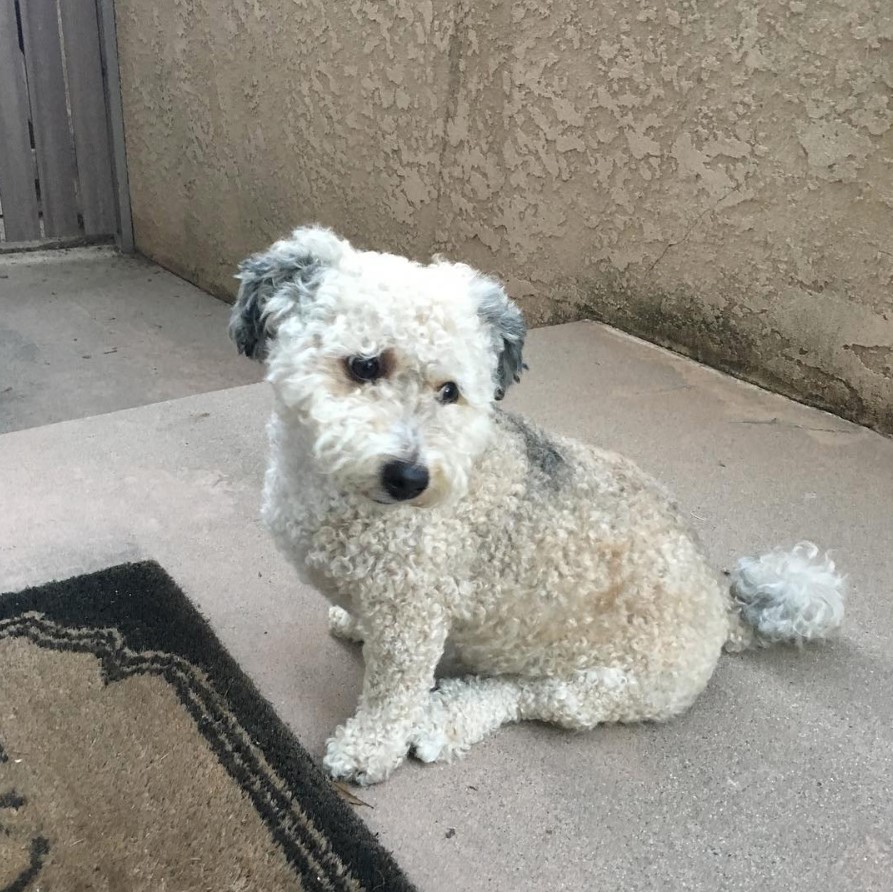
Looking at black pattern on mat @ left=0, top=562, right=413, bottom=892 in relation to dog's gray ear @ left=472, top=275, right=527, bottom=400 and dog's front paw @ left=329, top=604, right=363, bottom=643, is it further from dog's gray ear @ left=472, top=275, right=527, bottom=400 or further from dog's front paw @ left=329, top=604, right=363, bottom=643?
dog's gray ear @ left=472, top=275, right=527, bottom=400

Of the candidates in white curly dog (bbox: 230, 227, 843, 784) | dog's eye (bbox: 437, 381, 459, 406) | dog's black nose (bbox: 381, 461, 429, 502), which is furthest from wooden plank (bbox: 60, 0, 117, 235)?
dog's black nose (bbox: 381, 461, 429, 502)

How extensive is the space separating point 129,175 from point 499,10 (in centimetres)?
352

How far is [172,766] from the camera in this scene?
1.33m

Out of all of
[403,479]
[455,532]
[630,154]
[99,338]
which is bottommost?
[99,338]

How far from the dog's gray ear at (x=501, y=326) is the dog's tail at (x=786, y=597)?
1.98 feet

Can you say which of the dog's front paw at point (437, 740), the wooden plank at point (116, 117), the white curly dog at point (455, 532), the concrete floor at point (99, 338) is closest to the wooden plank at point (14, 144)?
the concrete floor at point (99, 338)

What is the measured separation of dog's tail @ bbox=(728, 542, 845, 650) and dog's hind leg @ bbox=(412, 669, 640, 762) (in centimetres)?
30

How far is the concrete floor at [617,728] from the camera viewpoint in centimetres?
127

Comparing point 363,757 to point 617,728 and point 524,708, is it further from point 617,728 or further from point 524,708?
point 617,728

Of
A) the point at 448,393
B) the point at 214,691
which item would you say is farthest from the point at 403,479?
the point at 214,691

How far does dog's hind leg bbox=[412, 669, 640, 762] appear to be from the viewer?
141 centimetres

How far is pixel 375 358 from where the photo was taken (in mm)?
1215

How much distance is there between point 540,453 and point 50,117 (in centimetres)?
499

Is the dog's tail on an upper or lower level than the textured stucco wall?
lower
